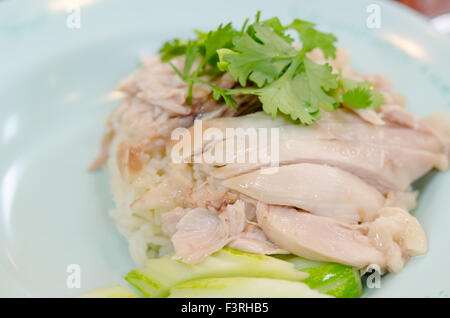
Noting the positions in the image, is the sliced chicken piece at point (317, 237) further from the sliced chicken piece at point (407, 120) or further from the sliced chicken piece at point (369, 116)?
the sliced chicken piece at point (407, 120)

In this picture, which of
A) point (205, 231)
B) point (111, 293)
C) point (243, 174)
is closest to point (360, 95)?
point (243, 174)

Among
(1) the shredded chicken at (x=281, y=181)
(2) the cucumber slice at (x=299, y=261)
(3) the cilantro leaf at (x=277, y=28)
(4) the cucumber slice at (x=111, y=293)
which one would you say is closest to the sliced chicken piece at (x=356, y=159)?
(1) the shredded chicken at (x=281, y=181)

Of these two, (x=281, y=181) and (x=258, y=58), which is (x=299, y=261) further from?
(x=258, y=58)

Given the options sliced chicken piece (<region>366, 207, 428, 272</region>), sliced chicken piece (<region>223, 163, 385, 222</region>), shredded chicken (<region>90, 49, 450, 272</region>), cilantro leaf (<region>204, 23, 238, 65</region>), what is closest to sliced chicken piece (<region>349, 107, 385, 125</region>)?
shredded chicken (<region>90, 49, 450, 272</region>)

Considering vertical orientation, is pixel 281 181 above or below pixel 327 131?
below

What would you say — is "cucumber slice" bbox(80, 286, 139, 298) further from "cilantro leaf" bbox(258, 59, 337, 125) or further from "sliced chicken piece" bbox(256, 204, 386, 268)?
"cilantro leaf" bbox(258, 59, 337, 125)

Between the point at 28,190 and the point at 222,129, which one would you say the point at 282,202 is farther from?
the point at 28,190

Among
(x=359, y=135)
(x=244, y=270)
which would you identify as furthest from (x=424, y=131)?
(x=244, y=270)
